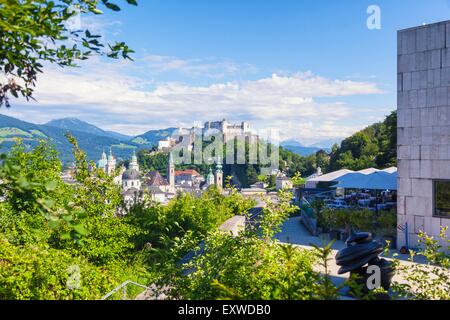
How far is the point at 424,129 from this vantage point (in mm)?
13375

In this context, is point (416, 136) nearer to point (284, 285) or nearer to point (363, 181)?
point (363, 181)

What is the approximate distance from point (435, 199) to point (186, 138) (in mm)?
129088

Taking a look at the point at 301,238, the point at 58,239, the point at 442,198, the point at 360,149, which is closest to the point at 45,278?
the point at 58,239

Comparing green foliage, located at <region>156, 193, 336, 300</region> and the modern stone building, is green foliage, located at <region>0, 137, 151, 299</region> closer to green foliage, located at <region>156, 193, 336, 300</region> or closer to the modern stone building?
green foliage, located at <region>156, 193, 336, 300</region>

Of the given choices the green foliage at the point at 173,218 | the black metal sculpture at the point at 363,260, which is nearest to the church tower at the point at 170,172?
the green foliage at the point at 173,218

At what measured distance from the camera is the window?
13.0 metres

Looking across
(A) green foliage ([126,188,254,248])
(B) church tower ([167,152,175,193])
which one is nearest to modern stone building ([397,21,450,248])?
(A) green foliage ([126,188,254,248])

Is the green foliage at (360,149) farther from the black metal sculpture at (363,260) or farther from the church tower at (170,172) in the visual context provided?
the church tower at (170,172)

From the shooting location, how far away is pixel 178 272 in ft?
15.1

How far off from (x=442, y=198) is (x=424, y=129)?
2310 mm

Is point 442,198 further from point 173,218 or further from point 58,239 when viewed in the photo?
point 58,239

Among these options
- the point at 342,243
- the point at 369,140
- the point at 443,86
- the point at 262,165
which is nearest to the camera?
the point at 443,86

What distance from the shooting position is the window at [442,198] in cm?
1301
